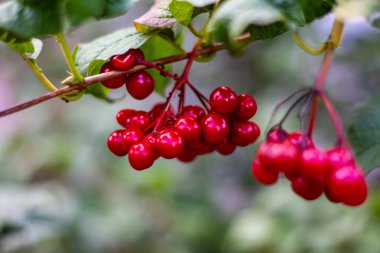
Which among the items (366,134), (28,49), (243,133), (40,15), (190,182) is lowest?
(190,182)

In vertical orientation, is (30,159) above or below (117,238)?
above

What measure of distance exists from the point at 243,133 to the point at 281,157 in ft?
0.68

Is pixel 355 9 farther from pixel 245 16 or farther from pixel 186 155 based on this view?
pixel 186 155

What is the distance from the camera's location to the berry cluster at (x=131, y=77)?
1007 mm

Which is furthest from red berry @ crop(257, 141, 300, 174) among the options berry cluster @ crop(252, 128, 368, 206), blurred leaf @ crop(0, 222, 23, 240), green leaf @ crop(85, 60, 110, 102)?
blurred leaf @ crop(0, 222, 23, 240)

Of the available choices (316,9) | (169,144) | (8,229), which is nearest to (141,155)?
(169,144)

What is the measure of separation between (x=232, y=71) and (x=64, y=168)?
1.31 metres

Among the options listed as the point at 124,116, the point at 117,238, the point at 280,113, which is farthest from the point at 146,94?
the point at 117,238

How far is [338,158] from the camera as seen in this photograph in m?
0.84

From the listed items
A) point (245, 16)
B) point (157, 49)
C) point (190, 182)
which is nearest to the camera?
point (245, 16)

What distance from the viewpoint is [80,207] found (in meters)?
2.77

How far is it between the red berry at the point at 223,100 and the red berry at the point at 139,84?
0.46 feet

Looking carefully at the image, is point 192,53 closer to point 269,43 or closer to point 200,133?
point 200,133

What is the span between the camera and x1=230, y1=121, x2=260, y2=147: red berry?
39.9 inches
